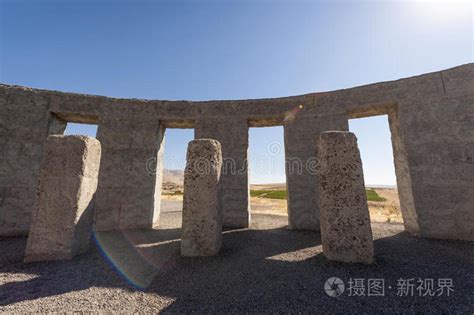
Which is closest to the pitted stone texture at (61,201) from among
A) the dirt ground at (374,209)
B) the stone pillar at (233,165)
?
the stone pillar at (233,165)

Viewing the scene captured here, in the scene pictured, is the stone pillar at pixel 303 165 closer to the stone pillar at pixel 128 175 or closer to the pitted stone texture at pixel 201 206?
the pitted stone texture at pixel 201 206

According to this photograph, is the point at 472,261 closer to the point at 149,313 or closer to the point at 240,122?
the point at 149,313

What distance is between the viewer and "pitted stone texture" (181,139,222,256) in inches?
163

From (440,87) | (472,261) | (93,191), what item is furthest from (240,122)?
(472,261)

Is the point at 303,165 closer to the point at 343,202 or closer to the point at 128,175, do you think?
the point at 343,202

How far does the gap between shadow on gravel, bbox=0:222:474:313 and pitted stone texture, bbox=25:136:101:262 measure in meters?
0.28

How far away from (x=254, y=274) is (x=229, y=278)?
1.35 feet

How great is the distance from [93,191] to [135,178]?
2089mm

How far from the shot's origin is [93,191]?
4.66m

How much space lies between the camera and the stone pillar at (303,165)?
646 centimetres

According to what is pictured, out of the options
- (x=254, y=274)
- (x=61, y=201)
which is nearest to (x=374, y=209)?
(x=254, y=274)

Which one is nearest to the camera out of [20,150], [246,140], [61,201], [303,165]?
[61,201]

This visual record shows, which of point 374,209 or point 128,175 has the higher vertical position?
point 128,175

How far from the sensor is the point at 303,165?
6695 millimetres
